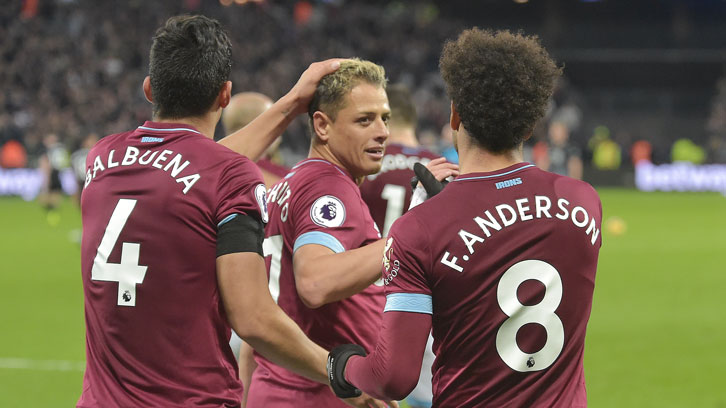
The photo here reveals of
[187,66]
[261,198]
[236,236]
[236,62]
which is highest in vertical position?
[236,62]

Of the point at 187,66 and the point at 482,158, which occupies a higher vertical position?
the point at 187,66

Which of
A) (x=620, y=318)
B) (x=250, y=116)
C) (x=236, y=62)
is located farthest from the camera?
(x=236, y=62)

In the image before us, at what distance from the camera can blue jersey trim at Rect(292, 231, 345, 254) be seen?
3222 millimetres

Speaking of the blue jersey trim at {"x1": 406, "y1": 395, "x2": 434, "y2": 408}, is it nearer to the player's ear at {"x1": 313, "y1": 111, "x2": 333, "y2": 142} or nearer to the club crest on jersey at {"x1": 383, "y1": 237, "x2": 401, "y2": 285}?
the player's ear at {"x1": 313, "y1": 111, "x2": 333, "y2": 142}

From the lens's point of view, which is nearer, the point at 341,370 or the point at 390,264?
the point at 390,264

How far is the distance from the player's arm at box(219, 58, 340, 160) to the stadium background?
9.25 m

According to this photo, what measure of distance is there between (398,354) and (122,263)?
894 millimetres

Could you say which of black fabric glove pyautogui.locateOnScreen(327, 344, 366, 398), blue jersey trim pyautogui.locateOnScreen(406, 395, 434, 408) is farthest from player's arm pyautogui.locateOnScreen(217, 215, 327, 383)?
blue jersey trim pyautogui.locateOnScreen(406, 395, 434, 408)

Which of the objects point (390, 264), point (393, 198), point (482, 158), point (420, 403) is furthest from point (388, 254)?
point (393, 198)

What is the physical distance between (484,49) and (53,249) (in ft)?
49.1

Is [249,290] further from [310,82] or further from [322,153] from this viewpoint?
[310,82]

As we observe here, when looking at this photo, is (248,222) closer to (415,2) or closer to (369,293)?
(369,293)

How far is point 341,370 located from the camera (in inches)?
110

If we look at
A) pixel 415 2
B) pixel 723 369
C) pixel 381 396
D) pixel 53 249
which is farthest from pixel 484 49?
pixel 415 2
